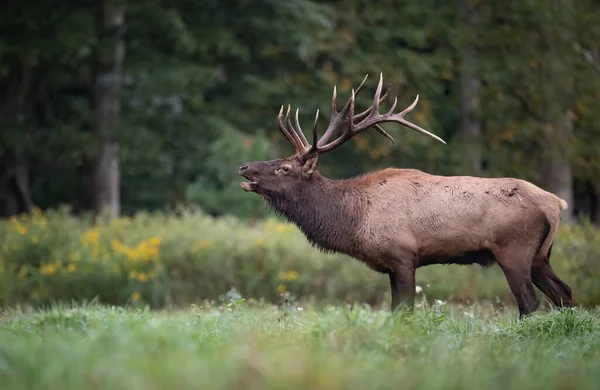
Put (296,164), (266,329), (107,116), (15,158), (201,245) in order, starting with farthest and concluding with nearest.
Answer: (15,158) < (107,116) < (201,245) < (296,164) < (266,329)

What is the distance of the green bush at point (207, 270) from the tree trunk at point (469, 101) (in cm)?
749

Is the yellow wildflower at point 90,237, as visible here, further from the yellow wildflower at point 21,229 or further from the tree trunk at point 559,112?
the tree trunk at point 559,112

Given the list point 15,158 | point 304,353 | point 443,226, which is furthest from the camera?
point 15,158

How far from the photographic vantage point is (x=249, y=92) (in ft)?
69.6

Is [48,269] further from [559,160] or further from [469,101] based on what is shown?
[469,101]

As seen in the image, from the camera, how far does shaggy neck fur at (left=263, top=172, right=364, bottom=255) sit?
30.6ft

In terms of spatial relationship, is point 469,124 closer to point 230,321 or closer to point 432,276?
point 432,276

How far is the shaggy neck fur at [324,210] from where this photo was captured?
9.31 meters

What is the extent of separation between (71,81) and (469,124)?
359 inches

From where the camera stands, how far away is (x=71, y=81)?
21.9 m

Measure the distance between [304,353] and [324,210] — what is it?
4062 mm

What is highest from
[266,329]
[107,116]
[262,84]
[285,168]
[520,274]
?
[285,168]

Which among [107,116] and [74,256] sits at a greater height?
[107,116]

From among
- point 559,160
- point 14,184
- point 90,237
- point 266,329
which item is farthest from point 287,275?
point 14,184
